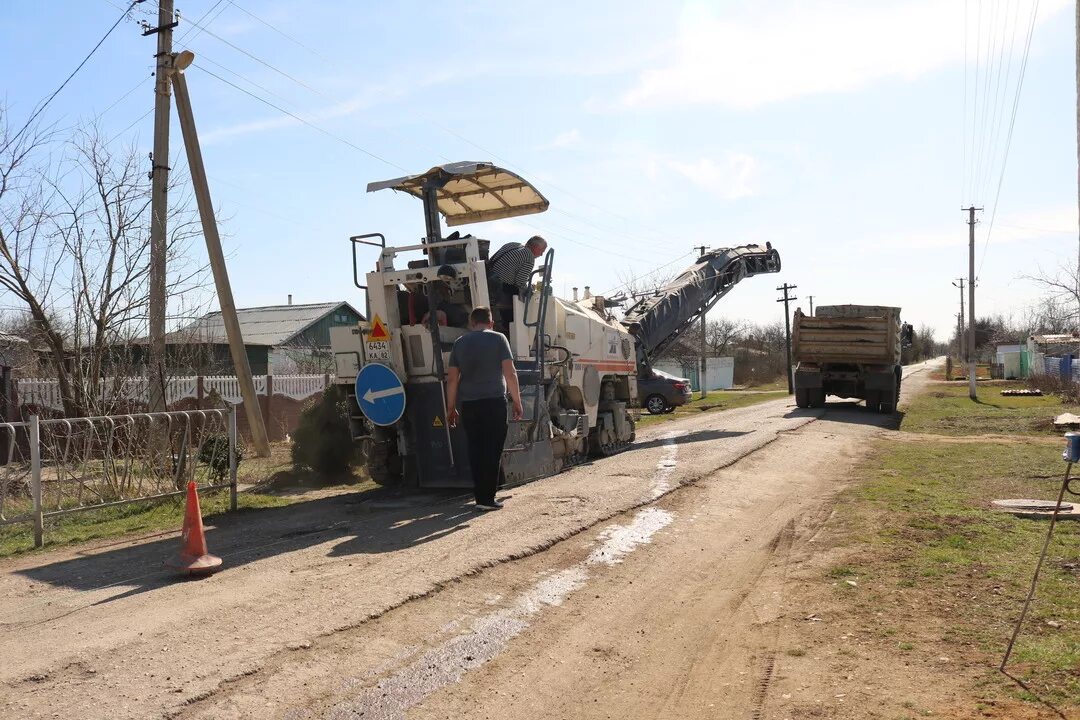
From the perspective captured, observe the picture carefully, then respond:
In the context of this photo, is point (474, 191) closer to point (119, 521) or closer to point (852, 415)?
point (119, 521)

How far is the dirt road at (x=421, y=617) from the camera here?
4.04 meters

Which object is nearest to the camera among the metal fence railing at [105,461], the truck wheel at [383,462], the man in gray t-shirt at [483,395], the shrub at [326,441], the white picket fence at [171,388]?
the metal fence railing at [105,461]

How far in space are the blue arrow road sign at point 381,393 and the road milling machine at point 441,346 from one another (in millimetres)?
10

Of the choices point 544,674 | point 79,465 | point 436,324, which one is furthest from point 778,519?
point 79,465

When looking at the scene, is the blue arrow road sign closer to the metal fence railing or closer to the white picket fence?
the metal fence railing

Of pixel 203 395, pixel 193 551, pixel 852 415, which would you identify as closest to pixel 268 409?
pixel 203 395

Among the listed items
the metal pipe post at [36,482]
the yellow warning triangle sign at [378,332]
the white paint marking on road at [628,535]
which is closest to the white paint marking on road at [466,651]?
the white paint marking on road at [628,535]

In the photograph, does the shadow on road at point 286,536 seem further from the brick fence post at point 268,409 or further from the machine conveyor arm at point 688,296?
the brick fence post at point 268,409

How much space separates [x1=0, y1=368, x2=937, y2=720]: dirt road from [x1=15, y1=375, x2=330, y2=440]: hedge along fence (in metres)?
3.41

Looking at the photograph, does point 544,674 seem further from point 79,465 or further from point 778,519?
point 79,465

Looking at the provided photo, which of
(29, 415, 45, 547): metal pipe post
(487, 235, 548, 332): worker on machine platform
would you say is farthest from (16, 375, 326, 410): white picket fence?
(487, 235, 548, 332): worker on machine platform

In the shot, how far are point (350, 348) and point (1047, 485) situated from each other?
27.7 feet

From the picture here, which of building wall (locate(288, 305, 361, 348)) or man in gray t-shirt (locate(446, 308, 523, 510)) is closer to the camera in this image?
man in gray t-shirt (locate(446, 308, 523, 510))

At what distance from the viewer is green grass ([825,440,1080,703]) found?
4.69 metres
